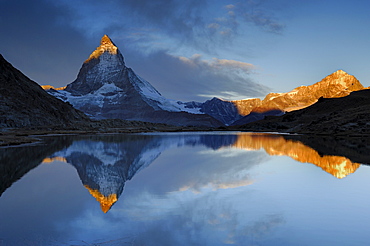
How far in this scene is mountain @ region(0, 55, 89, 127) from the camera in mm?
109675

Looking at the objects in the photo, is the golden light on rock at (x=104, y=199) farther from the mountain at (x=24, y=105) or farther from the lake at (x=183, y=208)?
the mountain at (x=24, y=105)

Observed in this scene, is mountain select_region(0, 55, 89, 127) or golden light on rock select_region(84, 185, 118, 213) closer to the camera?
golden light on rock select_region(84, 185, 118, 213)

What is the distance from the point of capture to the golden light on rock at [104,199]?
43.2ft

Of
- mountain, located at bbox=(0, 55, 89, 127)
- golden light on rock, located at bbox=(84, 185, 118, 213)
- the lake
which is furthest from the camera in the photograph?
mountain, located at bbox=(0, 55, 89, 127)

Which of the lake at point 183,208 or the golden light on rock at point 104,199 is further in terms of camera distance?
the golden light on rock at point 104,199

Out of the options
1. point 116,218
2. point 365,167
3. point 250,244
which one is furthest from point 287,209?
point 365,167

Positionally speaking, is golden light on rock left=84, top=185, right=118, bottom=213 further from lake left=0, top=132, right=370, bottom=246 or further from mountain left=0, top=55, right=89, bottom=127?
mountain left=0, top=55, right=89, bottom=127

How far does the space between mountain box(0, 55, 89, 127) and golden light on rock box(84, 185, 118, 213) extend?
101m

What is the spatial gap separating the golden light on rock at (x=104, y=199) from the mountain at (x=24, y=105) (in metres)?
101

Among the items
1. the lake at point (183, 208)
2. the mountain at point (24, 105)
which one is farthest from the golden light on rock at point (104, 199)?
the mountain at point (24, 105)

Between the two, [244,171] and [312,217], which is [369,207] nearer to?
[312,217]

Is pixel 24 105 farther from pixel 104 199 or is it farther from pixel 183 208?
pixel 183 208

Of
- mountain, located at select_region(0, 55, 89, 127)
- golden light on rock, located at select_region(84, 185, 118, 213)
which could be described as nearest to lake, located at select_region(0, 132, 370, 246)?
golden light on rock, located at select_region(84, 185, 118, 213)

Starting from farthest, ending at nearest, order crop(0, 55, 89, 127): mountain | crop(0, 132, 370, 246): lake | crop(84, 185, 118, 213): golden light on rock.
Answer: crop(0, 55, 89, 127): mountain → crop(84, 185, 118, 213): golden light on rock → crop(0, 132, 370, 246): lake
